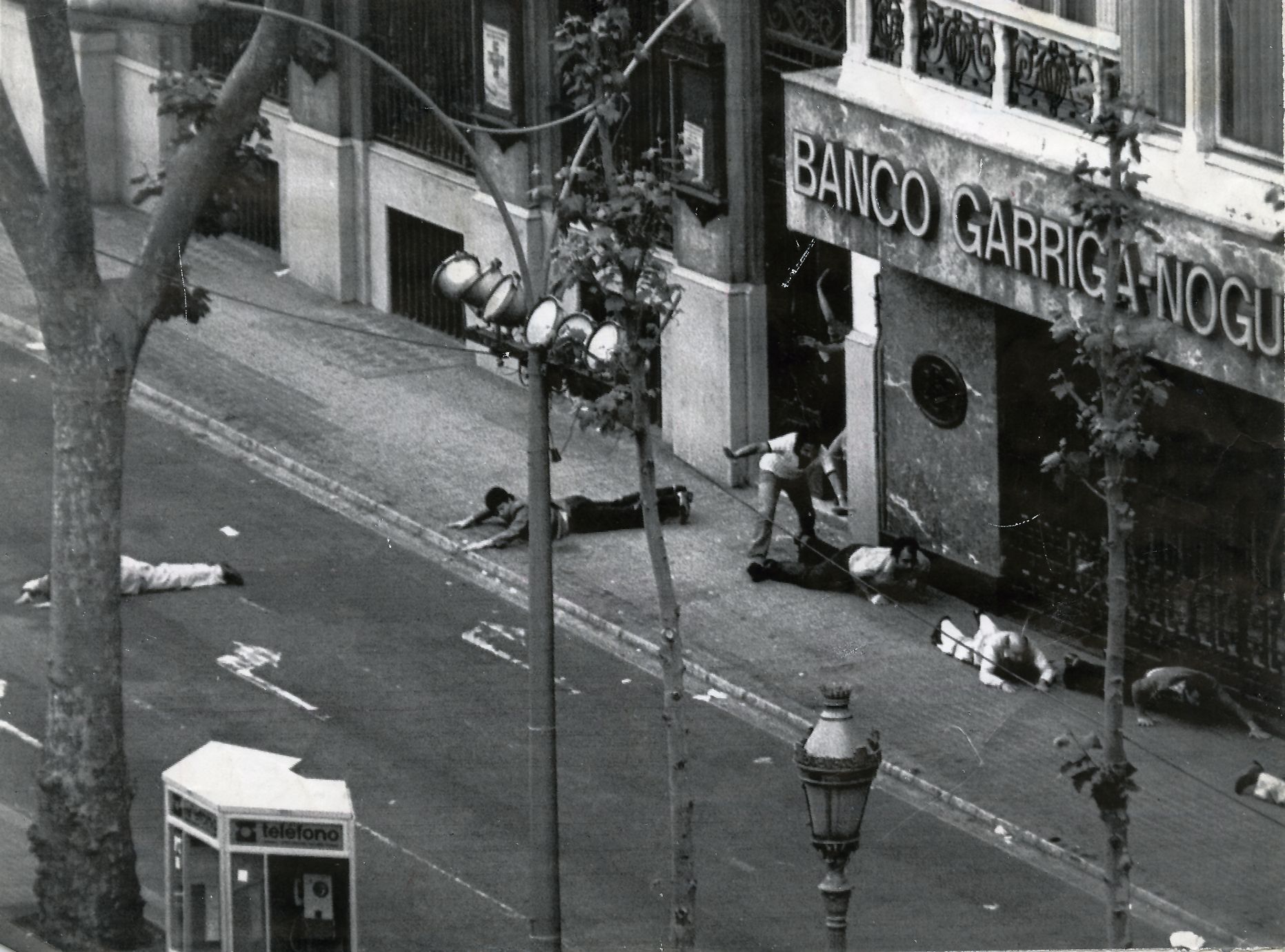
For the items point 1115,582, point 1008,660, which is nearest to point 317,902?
point 1115,582

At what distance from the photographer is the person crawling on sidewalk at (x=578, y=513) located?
27.4m

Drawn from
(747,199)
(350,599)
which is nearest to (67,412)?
(350,599)

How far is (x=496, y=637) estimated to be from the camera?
2514 centimetres

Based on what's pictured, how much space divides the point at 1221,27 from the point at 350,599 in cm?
928

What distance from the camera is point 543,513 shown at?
1873cm

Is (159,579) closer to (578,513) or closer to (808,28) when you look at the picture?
(578,513)

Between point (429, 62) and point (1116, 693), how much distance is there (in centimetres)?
1618

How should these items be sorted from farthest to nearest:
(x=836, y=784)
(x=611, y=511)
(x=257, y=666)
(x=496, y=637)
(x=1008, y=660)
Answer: (x=611, y=511) → (x=496, y=637) → (x=257, y=666) → (x=1008, y=660) → (x=836, y=784)

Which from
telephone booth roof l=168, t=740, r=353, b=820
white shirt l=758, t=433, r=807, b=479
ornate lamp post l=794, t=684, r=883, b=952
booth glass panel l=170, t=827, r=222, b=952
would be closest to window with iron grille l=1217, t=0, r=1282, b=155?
white shirt l=758, t=433, r=807, b=479

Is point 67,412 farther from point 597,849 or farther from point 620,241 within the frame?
point 597,849

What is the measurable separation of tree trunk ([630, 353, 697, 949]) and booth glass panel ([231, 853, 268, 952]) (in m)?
2.93

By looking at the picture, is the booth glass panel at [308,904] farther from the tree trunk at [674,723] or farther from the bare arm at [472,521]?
the bare arm at [472,521]

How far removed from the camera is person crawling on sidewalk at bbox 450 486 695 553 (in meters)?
27.4

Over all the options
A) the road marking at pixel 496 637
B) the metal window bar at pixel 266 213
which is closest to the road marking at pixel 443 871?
the road marking at pixel 496 637
